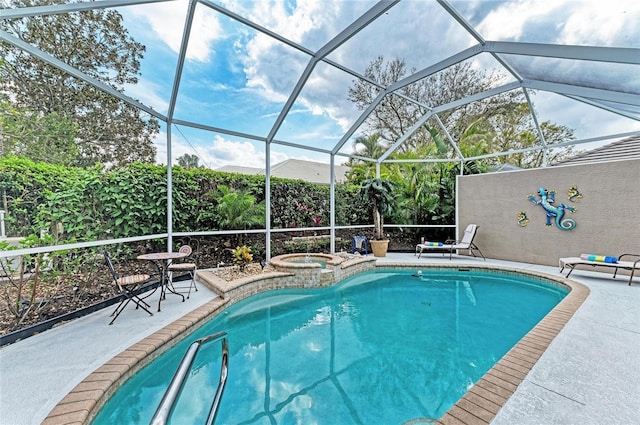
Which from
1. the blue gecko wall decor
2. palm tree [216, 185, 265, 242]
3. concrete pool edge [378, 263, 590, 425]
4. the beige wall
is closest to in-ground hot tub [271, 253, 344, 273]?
palm tree [216, 185, 265, 242]

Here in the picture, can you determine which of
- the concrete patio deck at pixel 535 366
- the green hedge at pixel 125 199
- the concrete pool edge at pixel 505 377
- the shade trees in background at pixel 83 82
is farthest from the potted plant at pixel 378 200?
the shade trees in background at pixel 83 82

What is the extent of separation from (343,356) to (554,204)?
912cm

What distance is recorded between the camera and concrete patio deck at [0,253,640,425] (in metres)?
2.50

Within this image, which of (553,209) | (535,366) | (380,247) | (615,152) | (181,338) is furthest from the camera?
(380,247)

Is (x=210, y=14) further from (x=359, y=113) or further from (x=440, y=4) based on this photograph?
(x=359, y=113)

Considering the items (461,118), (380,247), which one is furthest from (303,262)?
(461,118)

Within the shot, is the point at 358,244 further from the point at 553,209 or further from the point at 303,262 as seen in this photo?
the point at 553,209

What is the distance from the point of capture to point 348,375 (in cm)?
372

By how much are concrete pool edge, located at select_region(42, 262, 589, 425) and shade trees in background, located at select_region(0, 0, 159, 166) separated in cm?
367

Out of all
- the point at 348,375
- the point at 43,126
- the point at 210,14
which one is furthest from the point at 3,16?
the point at 348,375

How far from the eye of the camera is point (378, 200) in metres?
11.1

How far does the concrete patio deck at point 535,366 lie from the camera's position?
8.21 feet

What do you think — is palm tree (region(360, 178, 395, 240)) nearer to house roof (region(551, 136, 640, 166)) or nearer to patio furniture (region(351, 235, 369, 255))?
patio furniture (region(351, 235, 369, 255))

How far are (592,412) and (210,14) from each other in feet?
24.0
